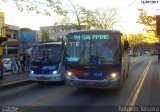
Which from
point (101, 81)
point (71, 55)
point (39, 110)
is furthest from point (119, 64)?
point (39, 110)

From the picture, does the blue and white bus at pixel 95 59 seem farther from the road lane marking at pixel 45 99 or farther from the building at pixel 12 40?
the building at pixel 12 40

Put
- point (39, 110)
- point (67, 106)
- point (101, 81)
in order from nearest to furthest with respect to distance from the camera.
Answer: point (39, 110)
point (67, 106)
point (101, 81)

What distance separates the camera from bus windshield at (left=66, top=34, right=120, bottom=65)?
15289 mm

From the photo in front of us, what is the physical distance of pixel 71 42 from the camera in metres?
15.9

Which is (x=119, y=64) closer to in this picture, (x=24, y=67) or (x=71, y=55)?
(x=71, y=55)

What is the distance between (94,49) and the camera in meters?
15.4

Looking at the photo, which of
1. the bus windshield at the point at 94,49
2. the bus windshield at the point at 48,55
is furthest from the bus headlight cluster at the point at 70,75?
the bus windshield at the point at 48,55

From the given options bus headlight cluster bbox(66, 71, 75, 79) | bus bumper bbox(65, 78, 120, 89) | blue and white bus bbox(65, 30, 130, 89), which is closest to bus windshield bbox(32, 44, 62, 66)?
bus headlight cluster bbox(66, 71, 75, 79)

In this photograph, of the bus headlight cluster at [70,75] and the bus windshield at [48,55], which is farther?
the bus windshield at [48,55]

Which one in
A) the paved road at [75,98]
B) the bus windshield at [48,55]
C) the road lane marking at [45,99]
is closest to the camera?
the road lane marking at [45,99]

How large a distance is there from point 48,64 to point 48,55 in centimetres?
65

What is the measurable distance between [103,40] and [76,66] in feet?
5.22

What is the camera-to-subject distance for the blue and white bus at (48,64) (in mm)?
19281

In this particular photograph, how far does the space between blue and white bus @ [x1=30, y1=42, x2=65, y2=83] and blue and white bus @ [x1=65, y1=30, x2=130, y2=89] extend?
3.43m
